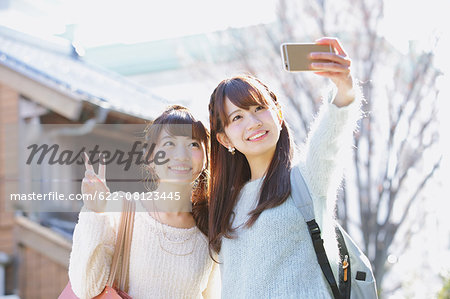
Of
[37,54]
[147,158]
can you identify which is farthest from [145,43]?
[147,158]

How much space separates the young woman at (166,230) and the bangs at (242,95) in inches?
10.8

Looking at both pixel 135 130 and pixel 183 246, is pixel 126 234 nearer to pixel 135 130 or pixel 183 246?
pixel 183 246

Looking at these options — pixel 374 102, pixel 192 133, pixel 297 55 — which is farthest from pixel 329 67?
pixel 374 102

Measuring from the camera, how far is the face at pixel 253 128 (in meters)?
2.03

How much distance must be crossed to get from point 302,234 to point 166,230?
26.3 inches

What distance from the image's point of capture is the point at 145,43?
15352mm

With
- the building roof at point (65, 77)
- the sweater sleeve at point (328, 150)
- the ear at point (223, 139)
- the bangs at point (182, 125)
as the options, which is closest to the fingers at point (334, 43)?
the sweater sleeve at point (328, 150)

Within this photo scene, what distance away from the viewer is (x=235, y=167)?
7.41 feet

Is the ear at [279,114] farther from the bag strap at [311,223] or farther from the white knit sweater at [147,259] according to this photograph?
the white knit sweater at [147,259]

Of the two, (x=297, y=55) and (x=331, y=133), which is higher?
(x=297, y=55)

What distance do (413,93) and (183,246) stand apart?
458 cm

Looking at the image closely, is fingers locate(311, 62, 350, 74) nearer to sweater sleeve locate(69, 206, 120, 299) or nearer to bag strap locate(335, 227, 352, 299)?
bag strap locate(335, 227, 352, 299)

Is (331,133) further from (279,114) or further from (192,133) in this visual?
(192,133)

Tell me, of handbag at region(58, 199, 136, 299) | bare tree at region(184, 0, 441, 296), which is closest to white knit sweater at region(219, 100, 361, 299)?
handbag at region(58, 199, 136, 299)
